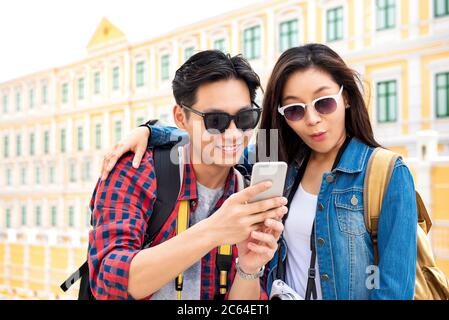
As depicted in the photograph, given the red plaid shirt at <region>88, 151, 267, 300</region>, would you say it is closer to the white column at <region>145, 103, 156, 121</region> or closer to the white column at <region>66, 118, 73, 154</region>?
the white column at <region>145, 103, 156, 121</region>

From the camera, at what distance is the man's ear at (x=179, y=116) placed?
0.98m

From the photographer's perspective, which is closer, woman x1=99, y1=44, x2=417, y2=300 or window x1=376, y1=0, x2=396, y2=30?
woman x1=99, y1=44, x2=417, y2=300

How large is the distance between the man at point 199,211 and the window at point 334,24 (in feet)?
18.2

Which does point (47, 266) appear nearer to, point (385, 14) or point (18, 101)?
point (18, 101)

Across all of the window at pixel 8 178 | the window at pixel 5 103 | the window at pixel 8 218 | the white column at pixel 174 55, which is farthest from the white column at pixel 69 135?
the white column at pixel 174 55

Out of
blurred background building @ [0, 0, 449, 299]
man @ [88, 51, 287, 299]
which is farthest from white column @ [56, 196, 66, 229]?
man @ [88, 51, 287, 299]

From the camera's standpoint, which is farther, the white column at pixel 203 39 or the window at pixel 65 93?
the window at pixel 65 93

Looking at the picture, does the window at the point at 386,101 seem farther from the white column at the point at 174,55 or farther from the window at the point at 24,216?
the window at the point at 24,216

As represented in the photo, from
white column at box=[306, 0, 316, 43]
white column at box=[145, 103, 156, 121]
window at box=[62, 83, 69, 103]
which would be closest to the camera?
white column at box=[306, 0, 316, 43]

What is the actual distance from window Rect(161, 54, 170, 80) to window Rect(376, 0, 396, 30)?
3.31 meters

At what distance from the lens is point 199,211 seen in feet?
3.20

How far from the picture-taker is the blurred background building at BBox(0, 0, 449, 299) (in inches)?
210

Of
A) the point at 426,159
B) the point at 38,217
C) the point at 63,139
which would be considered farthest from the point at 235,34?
the point at 38,217
